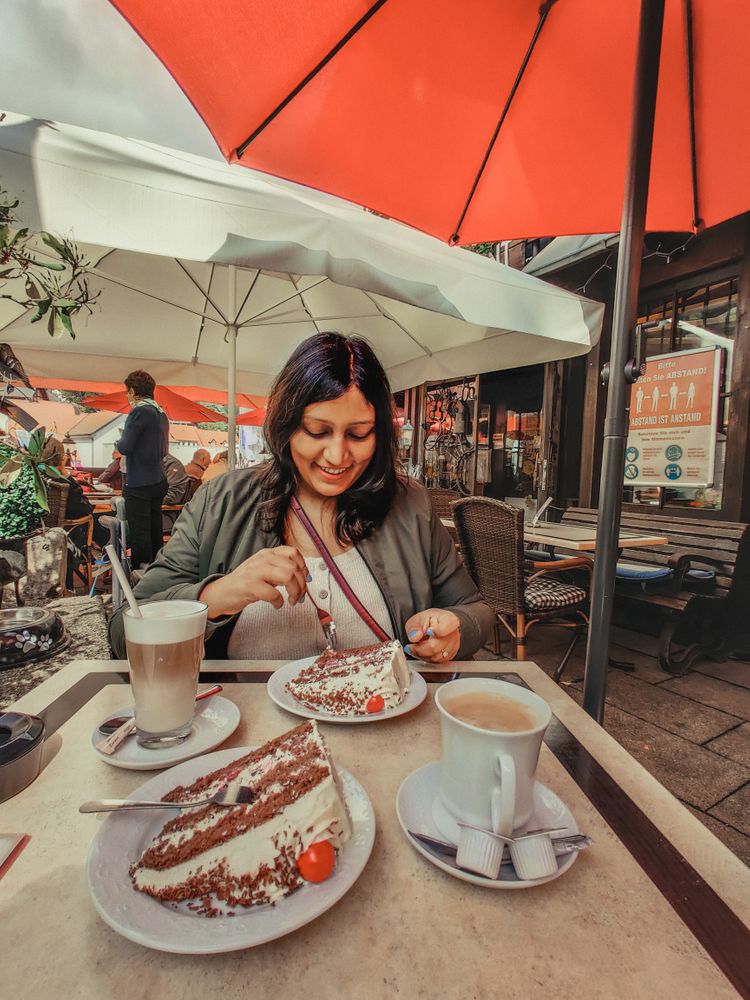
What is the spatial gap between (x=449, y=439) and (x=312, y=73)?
664 cm

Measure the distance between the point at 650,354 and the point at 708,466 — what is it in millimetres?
1242

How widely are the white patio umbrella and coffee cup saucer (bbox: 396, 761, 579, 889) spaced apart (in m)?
1.46

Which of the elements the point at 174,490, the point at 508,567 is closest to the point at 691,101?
the point at 508,567

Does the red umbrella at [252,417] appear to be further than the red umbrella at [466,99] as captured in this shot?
Yes

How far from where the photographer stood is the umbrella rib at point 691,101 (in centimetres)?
165

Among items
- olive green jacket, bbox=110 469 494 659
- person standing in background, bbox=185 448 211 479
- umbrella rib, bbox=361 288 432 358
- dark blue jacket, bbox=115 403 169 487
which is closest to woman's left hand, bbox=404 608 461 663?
olive green jacket, bbox=110 469 494 659

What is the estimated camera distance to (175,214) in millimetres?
1784

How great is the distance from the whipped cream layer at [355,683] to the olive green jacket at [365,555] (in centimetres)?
45

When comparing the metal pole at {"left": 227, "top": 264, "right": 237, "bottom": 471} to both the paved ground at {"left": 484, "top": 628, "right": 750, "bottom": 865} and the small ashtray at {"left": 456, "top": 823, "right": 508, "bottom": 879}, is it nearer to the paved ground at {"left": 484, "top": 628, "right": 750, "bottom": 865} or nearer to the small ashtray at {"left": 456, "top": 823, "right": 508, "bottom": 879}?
the paved ground at {"left": 484, "top": 628, "right": 750, "bottom": 865}

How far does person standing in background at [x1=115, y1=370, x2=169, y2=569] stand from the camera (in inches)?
173

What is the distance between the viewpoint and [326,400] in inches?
57.9

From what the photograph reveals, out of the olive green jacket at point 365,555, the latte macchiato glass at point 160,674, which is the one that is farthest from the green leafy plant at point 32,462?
the olive green jacket at point 365,555

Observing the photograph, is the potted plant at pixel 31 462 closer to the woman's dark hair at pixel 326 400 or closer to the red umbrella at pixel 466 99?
the woman's dark hair at pixel 326 400

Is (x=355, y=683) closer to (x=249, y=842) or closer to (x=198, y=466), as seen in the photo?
(x=249, y=842)
